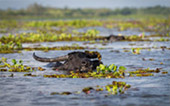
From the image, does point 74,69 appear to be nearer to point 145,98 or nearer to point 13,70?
point 13,70

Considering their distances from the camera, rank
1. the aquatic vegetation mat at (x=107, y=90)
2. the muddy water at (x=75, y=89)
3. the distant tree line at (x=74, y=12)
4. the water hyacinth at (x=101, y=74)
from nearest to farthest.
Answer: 1. the muddy water at (x=75, y=89)
2. the aquatic vegetation mat at (x=107, y=90)
3. the water hyacinth at (x=101, y=74)
4. the distant tree line at (x=74, y=12)

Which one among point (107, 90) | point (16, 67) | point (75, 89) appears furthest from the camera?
point (16, 67)

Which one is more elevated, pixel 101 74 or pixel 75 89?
pixel 101 74

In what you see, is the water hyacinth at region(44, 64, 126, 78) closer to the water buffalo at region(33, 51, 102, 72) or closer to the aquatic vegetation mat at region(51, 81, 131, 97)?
the water buffalo at region(33, 51, 102, 72)

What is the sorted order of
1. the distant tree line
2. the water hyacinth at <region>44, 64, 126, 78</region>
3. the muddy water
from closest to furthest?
the muddy water
the water hyacinth at <region>44, 64, 126, 78</region>
the distant tree line

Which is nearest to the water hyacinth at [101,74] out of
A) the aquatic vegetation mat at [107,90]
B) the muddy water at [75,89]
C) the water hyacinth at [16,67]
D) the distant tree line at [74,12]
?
the muddy water at [75,89]

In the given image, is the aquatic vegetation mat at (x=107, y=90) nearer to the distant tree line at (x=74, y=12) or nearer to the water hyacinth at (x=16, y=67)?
the water hyacinth at (x=16, y=67)

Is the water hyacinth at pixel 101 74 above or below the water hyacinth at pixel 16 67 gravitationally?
below

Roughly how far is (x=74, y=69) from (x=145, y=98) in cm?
517

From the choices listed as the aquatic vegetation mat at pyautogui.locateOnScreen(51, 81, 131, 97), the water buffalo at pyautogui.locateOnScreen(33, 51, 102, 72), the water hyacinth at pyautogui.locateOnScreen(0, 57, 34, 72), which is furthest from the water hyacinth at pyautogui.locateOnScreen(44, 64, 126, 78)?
the water hyacinth at pyautogui.locateOnScreen(0, 57, 34, 72)

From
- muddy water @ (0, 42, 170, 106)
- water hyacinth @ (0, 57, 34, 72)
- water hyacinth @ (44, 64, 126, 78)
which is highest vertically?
water hyacinth @ (0, 57, 34, 72)

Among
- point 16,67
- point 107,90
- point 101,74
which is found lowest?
point 107,90

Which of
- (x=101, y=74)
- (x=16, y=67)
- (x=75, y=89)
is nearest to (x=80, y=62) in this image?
(x=101, y=74)

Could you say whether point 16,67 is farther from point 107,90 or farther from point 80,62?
point 107,90
